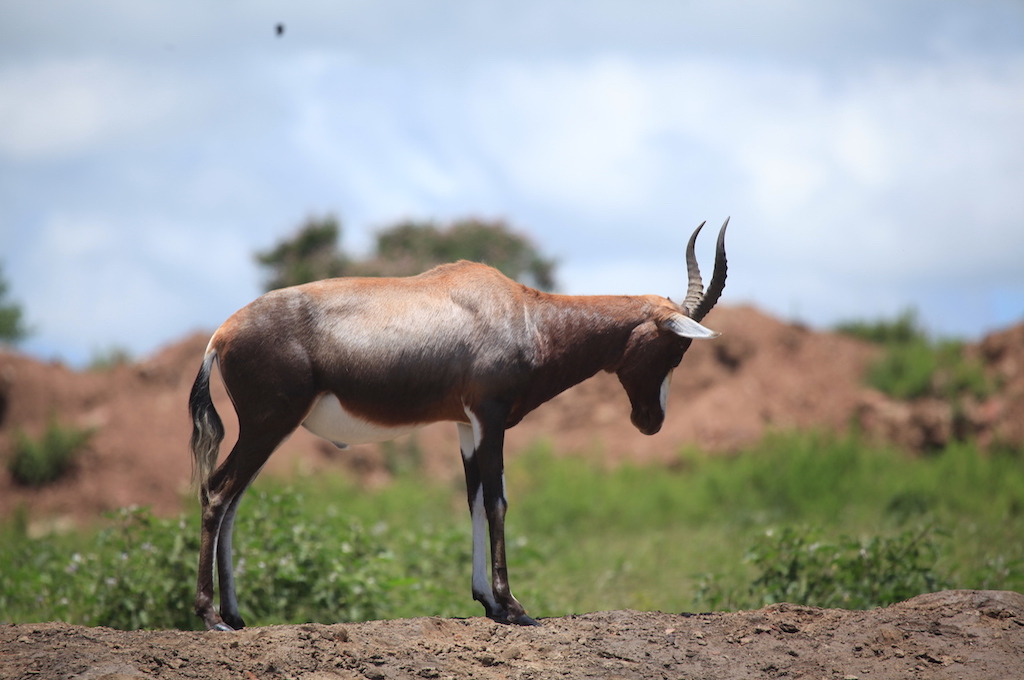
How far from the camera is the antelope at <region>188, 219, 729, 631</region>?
5945 mm

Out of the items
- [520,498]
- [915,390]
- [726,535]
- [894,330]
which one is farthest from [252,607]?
[894,330]

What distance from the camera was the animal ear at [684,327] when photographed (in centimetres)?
612

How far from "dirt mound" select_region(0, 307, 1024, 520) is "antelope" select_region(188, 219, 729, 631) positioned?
34.4 feet

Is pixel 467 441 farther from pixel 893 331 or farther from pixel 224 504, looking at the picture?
pixel 893 331

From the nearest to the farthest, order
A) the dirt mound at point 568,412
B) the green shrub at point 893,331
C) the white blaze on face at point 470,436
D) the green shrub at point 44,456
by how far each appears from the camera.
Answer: the white blaze on face at point 470,436
the green shrub at point 44,456
the dirt mound at point 568,412
the green shrub at point 893,331

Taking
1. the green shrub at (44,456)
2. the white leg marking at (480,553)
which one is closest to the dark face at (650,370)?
the white leg marking at (480,553)

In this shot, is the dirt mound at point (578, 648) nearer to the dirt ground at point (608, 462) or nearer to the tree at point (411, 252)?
the dirt ground at point (608, 462)

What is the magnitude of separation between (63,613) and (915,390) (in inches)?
670

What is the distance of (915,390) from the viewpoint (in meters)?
20.0

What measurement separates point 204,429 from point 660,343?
298 centimetres

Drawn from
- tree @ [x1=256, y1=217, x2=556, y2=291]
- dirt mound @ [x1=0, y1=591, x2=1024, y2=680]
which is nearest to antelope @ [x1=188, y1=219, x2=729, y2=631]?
dirt mound @ [x1=0, y1=591, x2=1024, y2=680]

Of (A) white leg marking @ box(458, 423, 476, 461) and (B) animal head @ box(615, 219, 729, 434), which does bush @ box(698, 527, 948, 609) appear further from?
(A) white leg marking @ box(458, 423, 476, 461)

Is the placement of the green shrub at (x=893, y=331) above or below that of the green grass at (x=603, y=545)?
above

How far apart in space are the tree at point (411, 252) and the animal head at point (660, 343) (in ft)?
57.5
